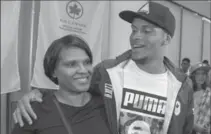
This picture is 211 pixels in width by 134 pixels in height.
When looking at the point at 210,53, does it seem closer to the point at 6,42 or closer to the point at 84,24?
the point at 84,24

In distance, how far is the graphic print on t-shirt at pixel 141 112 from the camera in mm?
1696

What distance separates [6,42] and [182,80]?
7.89 feet

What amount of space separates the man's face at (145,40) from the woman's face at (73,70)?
1.64 feet

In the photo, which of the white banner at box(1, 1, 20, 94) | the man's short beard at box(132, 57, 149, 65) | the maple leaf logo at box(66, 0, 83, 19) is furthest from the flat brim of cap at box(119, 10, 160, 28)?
the maple leaf logo at box(66, 0, 83, 19)

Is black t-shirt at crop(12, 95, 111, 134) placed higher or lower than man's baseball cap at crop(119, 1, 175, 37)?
lower

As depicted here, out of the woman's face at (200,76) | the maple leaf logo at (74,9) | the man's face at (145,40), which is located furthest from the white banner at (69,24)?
the man's face at (145,40)

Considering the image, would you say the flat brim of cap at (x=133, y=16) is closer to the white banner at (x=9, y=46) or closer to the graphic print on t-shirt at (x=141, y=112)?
the graphic print on t-shirt at (x=141, y=112)

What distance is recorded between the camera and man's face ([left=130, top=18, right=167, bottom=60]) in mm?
1822

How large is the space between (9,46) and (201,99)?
2238 mm

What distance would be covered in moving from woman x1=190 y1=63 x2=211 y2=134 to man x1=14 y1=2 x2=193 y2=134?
1294mm

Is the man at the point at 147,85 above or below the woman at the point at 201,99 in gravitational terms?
above

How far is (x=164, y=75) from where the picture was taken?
1.87m

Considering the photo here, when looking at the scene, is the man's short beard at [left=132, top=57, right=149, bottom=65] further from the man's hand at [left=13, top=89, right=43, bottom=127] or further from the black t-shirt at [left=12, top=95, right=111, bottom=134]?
the man's hand at [left=13, top=89, right=43, bottom=127]

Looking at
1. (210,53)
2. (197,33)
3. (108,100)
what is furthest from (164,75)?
(210,53)
